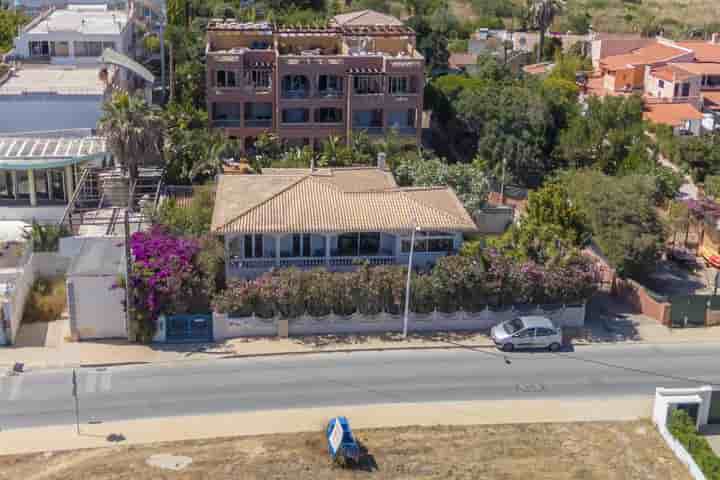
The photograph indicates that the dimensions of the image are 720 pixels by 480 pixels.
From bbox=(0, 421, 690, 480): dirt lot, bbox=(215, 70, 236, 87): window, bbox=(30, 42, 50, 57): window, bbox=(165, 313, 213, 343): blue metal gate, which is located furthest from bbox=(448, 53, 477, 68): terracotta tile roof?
bbox=(0, 421, 690, 480): dirt lot

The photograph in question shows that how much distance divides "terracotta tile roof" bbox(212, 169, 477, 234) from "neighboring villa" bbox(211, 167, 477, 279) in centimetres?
5

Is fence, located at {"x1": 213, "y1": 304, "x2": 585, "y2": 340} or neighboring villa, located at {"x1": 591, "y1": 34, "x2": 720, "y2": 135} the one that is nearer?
fence, located at {"x1": 213, "y1": 304, "x2": 585, "y2": 340}

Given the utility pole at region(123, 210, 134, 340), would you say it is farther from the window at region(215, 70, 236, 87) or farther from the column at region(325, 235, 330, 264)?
the window at region(215, 70, 236, 87)

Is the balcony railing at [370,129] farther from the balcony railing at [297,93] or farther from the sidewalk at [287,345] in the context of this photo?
the sidewalk at [287,345]

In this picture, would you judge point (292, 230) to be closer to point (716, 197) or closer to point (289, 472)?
point (289, 472)

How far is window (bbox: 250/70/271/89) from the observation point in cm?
7300

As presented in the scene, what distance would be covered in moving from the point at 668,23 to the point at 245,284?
375 feet

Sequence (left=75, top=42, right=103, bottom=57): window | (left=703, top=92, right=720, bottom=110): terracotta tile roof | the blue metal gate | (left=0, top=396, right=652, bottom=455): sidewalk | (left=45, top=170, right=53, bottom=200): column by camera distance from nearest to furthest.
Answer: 1. (left=0, top=396, right=652, bottom=455): sidewalk
2. the blue metal gate
3. (left=45, top=170, right=53, bottom=200): column
4. (left=75, top=42, right=103, bottom=57): window
5. (left=703, top=92, right=720, bottom=110): terracotta tile roof

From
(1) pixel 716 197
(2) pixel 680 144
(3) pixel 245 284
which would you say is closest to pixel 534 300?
(3) pixel 245 284

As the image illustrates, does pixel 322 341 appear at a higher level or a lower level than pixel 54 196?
lower

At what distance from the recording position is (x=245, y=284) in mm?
47125

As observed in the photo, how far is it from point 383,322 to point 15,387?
17738 millimetres

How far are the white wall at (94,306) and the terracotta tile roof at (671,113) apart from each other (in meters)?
57.3

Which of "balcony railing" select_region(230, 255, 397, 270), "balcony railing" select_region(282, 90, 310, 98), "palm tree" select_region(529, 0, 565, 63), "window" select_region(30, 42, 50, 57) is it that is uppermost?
"palm tree" select_region(529, 0, 565, 63)
